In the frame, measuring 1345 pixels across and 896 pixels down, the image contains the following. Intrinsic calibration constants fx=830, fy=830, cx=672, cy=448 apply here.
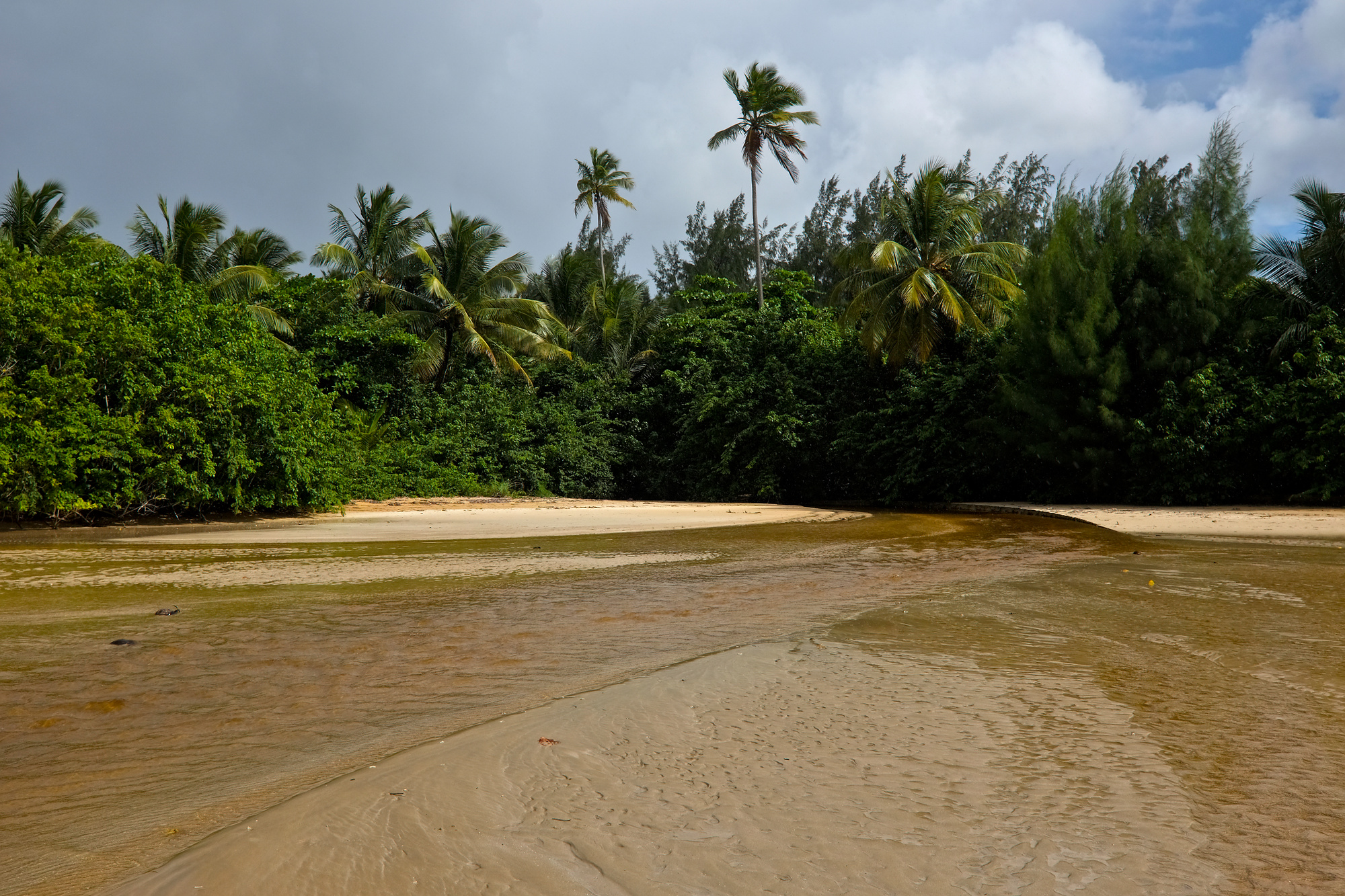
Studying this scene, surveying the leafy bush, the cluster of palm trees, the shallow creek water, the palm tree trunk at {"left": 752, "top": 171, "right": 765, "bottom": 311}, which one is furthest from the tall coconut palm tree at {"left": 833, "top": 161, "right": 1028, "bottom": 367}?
the shallow creek water

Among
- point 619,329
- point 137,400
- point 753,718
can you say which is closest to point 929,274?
point 619,329

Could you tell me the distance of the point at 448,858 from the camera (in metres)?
1.90

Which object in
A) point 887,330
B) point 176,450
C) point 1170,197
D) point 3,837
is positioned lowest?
point 3,837

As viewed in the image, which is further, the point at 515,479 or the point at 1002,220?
the point at 1002,220

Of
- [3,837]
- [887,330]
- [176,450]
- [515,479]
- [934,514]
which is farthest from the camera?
[515,479]

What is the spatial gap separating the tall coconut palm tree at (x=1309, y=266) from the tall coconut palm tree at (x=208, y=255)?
73.2 feet

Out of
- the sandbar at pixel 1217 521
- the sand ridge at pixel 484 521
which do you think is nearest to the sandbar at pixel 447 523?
the sand ridge at pixel 484 521

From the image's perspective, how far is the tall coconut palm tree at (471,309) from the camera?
907 inches

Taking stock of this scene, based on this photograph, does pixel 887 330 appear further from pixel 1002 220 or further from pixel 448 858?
pixel 448 858

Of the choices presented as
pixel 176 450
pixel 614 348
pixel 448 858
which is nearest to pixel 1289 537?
pixel 448 858

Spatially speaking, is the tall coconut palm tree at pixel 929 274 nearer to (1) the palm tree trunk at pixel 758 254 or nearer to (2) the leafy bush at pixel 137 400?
(1) the palm tree trunk at pixel 758 254

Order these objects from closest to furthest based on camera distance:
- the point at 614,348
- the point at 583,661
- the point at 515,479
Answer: the point at 583,661 → the point at 515,479 → the point at 614,348

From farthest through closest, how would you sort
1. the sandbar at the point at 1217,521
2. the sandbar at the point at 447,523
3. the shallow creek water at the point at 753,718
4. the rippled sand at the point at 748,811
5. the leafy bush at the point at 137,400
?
the leafy bush at the point at 137,400, the sandbar at the point at 447,523, the sandbar at the point at 1217,521, the shallow creek water at the point at 753,718, the rippled sand at the point at 748,811

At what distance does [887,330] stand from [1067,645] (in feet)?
59.0
